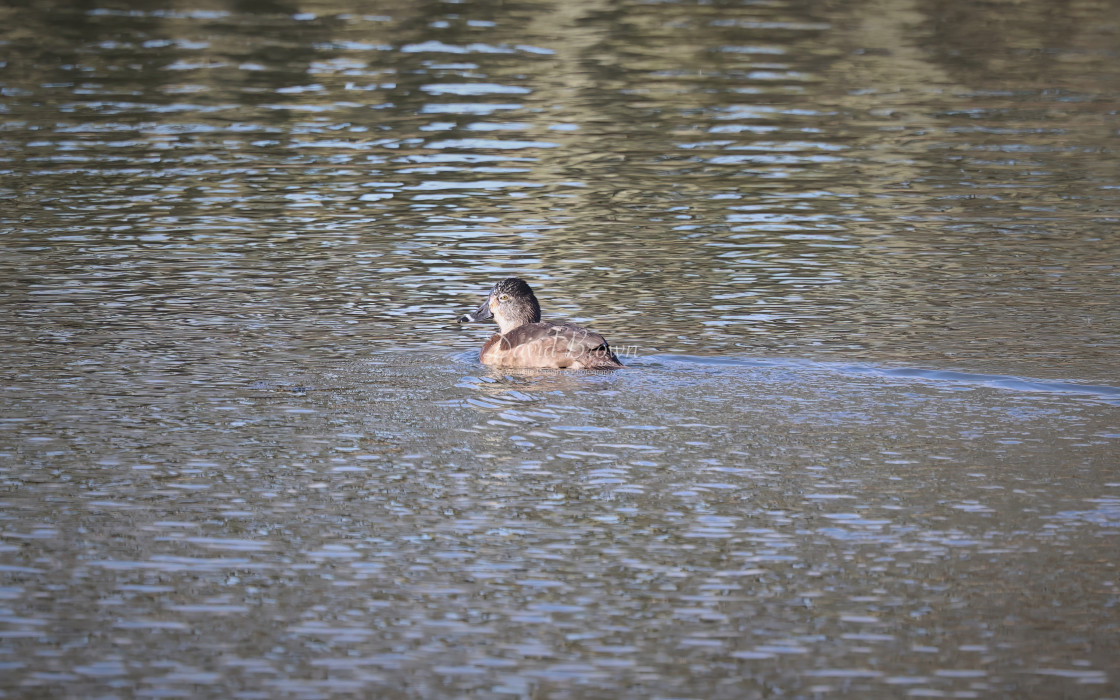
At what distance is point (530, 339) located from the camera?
1238 centimetres

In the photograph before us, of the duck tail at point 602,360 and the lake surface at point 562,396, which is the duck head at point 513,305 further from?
the duck tail at point 602,360

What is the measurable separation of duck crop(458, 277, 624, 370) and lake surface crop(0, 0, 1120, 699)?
0.88 ft

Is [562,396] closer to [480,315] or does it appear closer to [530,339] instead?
[530,339]

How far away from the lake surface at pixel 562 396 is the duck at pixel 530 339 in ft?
0.88

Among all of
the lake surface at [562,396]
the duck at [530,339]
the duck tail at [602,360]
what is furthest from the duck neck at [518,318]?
the duck tail at [602,360]

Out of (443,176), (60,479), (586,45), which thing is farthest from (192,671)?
(586,45)

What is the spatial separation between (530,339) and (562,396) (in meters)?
1.08

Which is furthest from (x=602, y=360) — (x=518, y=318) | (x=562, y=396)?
(x=518, y=318)

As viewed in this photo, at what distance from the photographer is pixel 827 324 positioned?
43.4 feet

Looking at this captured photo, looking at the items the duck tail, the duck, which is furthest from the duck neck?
the duck tail

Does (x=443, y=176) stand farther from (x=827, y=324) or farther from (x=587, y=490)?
(x=587, y=490)

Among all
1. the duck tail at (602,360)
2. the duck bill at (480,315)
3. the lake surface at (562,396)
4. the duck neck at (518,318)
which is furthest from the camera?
the duck bill at (480,315)

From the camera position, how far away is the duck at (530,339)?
1198 cm

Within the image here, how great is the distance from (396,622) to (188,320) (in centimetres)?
664
